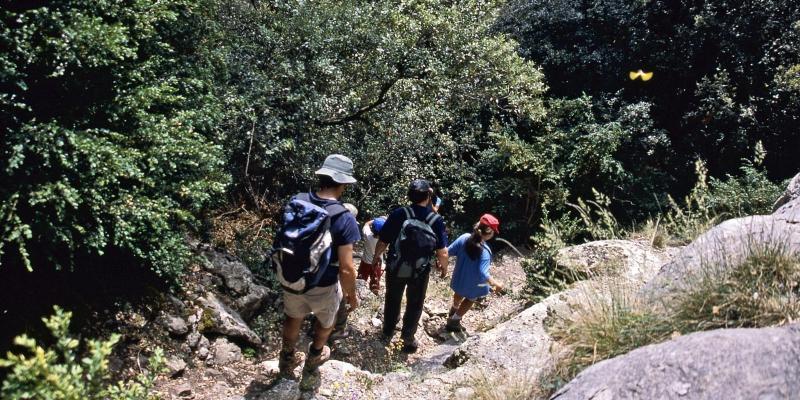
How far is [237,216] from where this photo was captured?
770 centimetres

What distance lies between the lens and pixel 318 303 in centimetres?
453

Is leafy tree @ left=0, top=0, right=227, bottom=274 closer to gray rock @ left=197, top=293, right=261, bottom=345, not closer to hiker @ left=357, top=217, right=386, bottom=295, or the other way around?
gray rock @ left=197, top=293, right=261, bottom=345

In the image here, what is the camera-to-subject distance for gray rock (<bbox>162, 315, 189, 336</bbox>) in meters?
5.16

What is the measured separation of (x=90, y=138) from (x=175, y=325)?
1859 mm

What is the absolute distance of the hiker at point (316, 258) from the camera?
4223mm

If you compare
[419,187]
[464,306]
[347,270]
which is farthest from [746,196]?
[347,270]

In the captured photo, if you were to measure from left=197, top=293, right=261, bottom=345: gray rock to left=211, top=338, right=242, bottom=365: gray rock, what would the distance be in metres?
0.10

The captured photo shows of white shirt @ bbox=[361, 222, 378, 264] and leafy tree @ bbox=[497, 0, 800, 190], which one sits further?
leafy tree @ bbox=[497, 0, 800, 190]

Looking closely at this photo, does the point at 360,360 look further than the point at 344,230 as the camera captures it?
Yes

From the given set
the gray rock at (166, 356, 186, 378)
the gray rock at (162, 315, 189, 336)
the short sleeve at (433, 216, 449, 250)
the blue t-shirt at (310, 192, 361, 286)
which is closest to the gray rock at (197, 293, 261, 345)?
Result: the gray rock at (162, 315, 189, 336)

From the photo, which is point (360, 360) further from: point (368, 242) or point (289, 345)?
point (289, 345)

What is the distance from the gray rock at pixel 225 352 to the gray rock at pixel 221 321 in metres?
0.10

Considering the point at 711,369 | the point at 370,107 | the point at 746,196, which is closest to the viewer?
the point at 711,369

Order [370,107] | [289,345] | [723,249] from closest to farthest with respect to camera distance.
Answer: [723,249], [289,345], [370,107]
